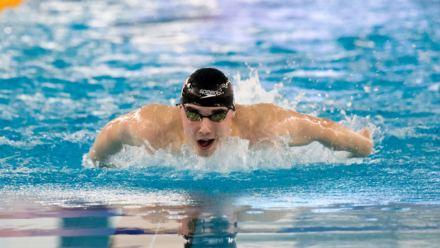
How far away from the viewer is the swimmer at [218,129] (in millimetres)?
3512

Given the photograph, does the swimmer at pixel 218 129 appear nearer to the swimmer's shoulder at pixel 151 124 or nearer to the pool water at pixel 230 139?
the swimmer's shoulder at pixel 151 124

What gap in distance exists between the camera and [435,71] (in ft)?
22.5

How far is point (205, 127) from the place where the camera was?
3.41 m

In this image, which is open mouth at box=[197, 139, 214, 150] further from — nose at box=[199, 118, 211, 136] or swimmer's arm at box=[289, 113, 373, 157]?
swimmer's arm at box=[289, 113, 373, 157]

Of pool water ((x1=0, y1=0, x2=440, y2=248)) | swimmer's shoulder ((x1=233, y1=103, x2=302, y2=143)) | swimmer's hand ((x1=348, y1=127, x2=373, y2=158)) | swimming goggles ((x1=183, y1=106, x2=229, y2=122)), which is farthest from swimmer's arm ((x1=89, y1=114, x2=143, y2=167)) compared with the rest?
swimmer's hand ((x1=348, y1=127, x2=373, y2=158))

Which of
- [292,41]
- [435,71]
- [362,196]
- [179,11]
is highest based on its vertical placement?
[179,11]

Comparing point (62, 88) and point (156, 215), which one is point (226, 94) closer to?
point (156, 215)

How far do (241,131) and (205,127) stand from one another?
46cm

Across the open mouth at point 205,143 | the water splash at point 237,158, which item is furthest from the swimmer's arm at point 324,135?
the open mouth at point 205,143

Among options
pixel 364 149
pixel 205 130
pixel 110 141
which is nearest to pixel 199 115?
pixel 205 130

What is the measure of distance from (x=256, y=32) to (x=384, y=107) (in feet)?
16.6

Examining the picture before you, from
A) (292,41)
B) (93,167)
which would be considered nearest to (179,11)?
(292,41)

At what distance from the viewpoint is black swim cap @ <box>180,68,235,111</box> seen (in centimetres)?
339

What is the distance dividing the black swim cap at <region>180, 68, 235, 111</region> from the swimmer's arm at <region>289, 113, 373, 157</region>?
0.65 meters
